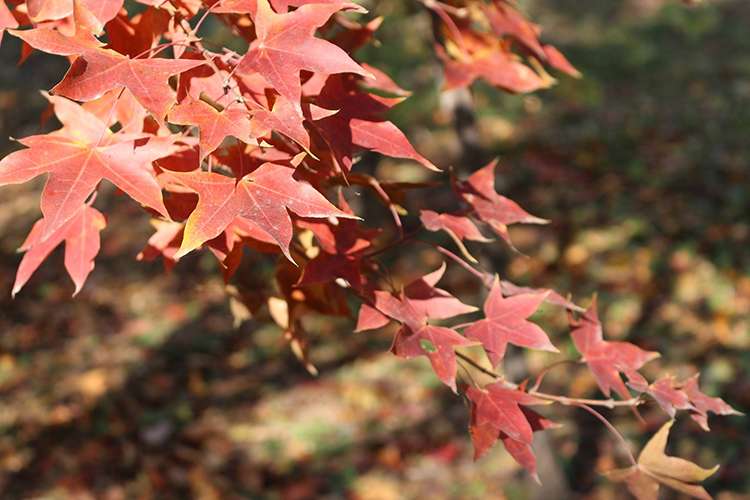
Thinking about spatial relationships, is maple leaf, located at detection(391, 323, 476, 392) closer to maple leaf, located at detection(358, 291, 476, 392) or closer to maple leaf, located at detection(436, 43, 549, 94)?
maple leaf, located at detection(358, 291, 476, 392)

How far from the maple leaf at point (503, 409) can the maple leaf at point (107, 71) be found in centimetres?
57

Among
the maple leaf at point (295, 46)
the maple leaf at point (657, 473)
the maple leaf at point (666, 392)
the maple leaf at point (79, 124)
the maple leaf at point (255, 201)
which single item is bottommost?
the maple leaf at point (657, 473)

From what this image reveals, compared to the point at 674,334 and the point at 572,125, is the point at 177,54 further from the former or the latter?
the point at 572,125

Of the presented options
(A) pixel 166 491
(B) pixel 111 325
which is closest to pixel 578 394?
→ (A) pixel 166 491

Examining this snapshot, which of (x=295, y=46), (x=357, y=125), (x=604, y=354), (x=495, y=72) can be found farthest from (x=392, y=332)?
(x=295, y=46)

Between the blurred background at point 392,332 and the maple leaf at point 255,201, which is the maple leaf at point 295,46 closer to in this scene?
the maple leaf at point 255,201

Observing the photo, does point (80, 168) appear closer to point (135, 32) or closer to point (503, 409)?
point (135, 32)

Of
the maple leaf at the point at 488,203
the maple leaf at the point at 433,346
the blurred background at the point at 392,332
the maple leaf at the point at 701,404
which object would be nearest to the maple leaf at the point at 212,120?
the maple leaf at the point at 433,346

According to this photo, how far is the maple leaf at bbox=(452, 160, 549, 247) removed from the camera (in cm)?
107

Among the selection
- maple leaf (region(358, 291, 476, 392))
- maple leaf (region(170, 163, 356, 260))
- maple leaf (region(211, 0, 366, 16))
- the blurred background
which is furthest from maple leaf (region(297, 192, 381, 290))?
the blurred background

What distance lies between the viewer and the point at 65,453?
2.83 meters

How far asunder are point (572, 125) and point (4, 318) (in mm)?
4462

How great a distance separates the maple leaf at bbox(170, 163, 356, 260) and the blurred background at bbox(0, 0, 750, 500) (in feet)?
2.64

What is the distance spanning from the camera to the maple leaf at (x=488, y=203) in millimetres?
1065
